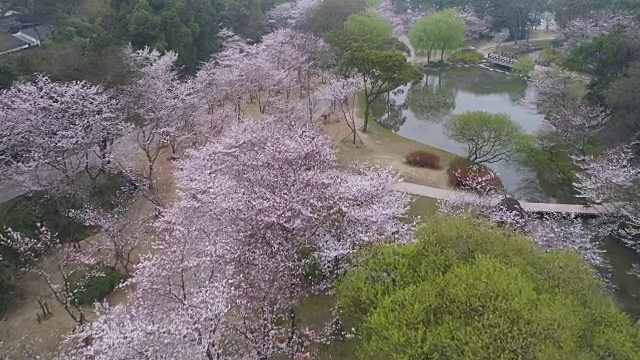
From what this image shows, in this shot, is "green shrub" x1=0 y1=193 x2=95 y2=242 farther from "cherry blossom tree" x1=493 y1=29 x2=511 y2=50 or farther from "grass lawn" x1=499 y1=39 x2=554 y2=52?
"cherry blossom tree" x1=493 y1=29 x2=511 y2=50

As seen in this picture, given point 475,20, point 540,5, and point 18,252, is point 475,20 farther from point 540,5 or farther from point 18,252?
point 18,252

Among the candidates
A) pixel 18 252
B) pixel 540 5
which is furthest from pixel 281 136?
pixel 540 5

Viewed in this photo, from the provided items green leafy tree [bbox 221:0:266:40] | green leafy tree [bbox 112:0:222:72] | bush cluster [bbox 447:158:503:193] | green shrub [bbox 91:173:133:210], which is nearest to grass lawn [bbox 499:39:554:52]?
green leafy tree [bbox 221:0:266:40]

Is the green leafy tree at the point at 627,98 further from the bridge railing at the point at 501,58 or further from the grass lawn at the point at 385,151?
the bridge railing at the point at 501,58

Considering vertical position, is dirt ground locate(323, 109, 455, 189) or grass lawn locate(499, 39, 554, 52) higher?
grass lawn locate(499, 39, 554, 52)

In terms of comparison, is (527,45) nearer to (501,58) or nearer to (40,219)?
(501,58)

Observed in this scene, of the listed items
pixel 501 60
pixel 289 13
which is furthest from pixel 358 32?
pixel 501 60

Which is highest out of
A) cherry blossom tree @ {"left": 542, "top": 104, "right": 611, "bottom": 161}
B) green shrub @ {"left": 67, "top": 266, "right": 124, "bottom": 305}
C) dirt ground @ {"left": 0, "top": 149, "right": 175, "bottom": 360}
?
cherry blossom tree @ {"left": 542, "top": 104, "right": 611, "bottom": 161}
